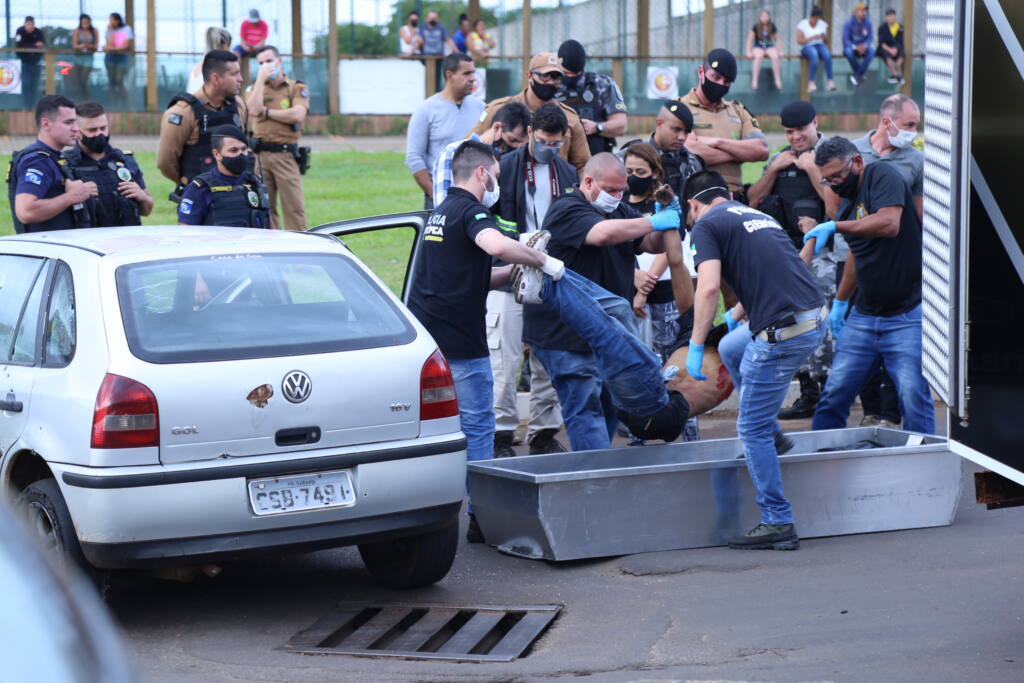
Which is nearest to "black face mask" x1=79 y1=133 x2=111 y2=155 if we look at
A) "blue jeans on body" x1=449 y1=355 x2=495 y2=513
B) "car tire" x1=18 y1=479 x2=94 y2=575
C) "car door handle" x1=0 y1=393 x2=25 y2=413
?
"blue jeans on body" x1=449 y1=355 x2=495 y2=513

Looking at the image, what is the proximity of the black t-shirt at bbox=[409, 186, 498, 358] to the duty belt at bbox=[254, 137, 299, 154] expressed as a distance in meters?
6.01

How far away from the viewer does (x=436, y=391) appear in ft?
20.1

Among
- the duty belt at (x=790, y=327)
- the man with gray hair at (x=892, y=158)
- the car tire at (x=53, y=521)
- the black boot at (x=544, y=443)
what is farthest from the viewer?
the man with gray hair at (x=892, y=158)

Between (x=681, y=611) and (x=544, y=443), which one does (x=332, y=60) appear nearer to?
(x=544, y=443)

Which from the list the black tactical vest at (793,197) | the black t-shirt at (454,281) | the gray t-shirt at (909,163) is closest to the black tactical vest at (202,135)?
the black t-shirt at (454,281)

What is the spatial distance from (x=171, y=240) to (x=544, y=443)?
10.9 ft

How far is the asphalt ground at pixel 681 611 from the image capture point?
5406mm

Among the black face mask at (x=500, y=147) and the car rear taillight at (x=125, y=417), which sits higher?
the black face mask at (x=500, y=147)

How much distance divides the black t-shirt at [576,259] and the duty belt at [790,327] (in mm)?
1041

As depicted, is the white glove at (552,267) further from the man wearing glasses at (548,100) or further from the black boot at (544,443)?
the man wearing glasses at (548,100)

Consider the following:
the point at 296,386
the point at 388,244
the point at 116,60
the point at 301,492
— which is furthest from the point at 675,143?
the point at 116,60

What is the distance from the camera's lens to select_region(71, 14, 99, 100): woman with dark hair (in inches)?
991

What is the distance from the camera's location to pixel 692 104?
11055 mm

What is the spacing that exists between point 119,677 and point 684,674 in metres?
3.44
